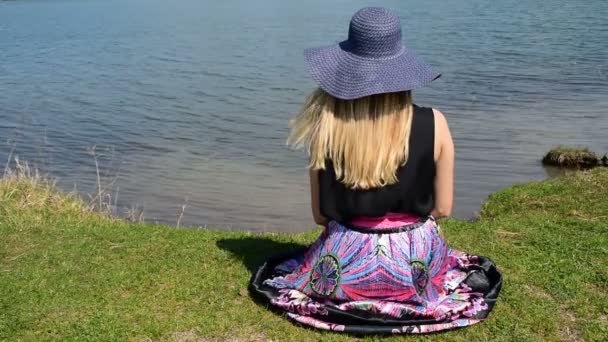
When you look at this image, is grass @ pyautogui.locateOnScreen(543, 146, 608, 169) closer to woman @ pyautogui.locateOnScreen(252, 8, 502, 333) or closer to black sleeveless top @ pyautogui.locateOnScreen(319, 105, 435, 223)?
woman @ pyautogui.locateOnScreen(252, 8, 502, 333)

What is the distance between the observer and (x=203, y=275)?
5.77m

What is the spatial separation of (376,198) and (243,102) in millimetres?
14282

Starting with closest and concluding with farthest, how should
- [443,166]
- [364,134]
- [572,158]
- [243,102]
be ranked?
[364,134] < [443,166] < [572,158] < [243,102]

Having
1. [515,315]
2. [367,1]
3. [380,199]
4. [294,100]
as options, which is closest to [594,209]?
[515,315]

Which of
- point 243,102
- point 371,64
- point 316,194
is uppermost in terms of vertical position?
point 371,64

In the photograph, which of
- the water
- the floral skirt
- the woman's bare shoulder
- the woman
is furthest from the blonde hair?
the water

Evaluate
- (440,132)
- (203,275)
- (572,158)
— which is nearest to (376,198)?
(440,132)

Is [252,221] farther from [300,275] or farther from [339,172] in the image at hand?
[339,172]

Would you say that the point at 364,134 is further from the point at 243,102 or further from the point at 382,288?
the point at 243,102

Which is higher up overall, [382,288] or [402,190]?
[402,190]

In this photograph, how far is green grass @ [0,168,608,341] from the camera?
4848mm

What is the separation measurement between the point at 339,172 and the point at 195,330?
1.51m

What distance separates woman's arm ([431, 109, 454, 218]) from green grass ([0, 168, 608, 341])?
0.84 metres

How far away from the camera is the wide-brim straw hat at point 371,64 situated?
13.7 ft
